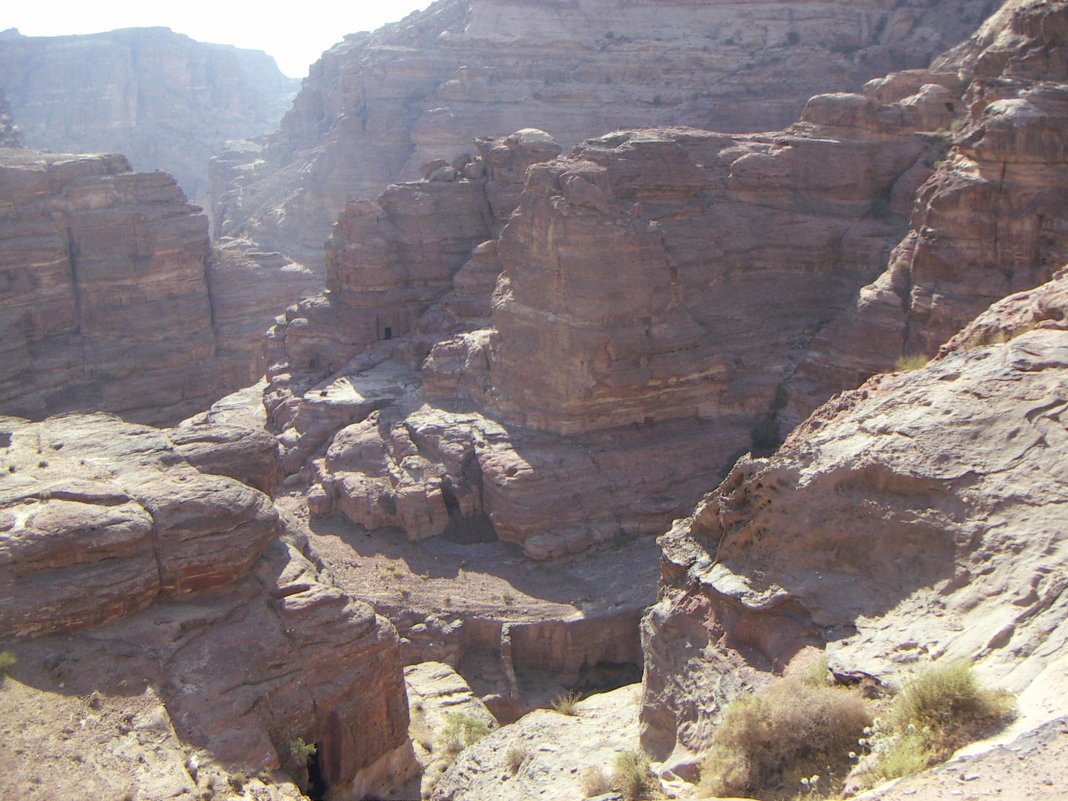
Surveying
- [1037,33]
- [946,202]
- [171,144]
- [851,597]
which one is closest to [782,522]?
[851,597]

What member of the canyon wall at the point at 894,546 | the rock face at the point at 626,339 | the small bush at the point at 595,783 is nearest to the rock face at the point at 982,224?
the rock face at the point at 626,339

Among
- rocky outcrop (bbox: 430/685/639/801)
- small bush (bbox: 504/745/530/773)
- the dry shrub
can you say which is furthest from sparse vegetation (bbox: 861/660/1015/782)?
small bush (bbox: 504/745/530/773)

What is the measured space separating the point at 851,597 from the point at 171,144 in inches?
4013

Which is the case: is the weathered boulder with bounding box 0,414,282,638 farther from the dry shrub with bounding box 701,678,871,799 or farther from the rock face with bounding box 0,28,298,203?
the rock face with bounding box 0,28,298,203

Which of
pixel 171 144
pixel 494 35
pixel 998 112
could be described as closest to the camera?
pixel 998 112

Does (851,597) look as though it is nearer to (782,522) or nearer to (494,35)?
(782,522)

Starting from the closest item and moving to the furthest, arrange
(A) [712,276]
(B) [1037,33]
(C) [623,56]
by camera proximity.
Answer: (B) [1037,33], (A) [712,276], (C) [623,56]

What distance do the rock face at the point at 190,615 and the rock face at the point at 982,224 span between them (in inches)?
609

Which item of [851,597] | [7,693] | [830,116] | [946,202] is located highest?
[830,116]

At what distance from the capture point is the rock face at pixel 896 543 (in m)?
9.62

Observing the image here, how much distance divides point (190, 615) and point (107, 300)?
96.9 ft

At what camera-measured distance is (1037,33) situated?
25.8 meters

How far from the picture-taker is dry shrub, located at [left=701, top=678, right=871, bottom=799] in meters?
9.48

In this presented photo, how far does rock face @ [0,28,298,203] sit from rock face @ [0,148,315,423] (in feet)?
197
